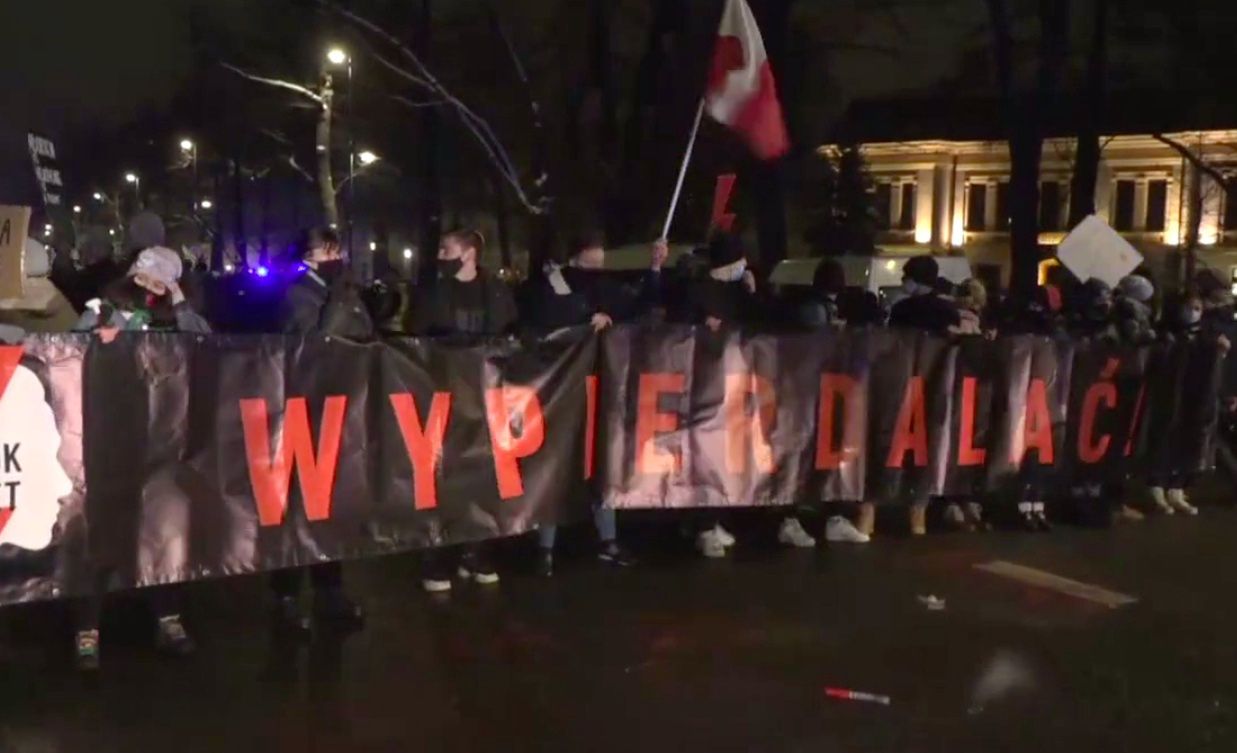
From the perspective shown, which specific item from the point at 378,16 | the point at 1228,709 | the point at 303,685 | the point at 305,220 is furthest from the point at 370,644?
the point at 305,220

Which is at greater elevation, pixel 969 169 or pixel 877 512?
pixel 969 169

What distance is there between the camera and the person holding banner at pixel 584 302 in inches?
337

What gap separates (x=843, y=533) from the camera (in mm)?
9727

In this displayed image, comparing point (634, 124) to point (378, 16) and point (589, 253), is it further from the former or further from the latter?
point (589, 253)

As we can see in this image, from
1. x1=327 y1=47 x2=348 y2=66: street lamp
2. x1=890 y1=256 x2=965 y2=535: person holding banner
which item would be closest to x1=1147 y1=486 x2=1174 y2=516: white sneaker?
x1=890 y1=256 x2=965 y2=535: person holding banner

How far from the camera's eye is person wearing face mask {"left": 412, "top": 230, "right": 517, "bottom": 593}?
317 inches

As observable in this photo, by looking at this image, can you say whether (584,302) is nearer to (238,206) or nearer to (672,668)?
(672,668)

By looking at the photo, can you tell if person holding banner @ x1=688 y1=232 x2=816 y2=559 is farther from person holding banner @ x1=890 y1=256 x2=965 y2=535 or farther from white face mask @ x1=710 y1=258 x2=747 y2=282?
person holding banner @ x1=890 y1=256 x2=965 y2=535

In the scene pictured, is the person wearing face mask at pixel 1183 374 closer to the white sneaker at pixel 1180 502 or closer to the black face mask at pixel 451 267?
the white sneaker at pixel 1180 502

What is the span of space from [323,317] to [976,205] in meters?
69.9

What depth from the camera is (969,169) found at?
244ft

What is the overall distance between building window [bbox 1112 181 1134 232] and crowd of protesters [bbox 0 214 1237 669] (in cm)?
6055

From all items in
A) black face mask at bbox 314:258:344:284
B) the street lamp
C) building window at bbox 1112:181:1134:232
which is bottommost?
black face mask at bbox 314:258:344:284

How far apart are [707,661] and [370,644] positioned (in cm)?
161
